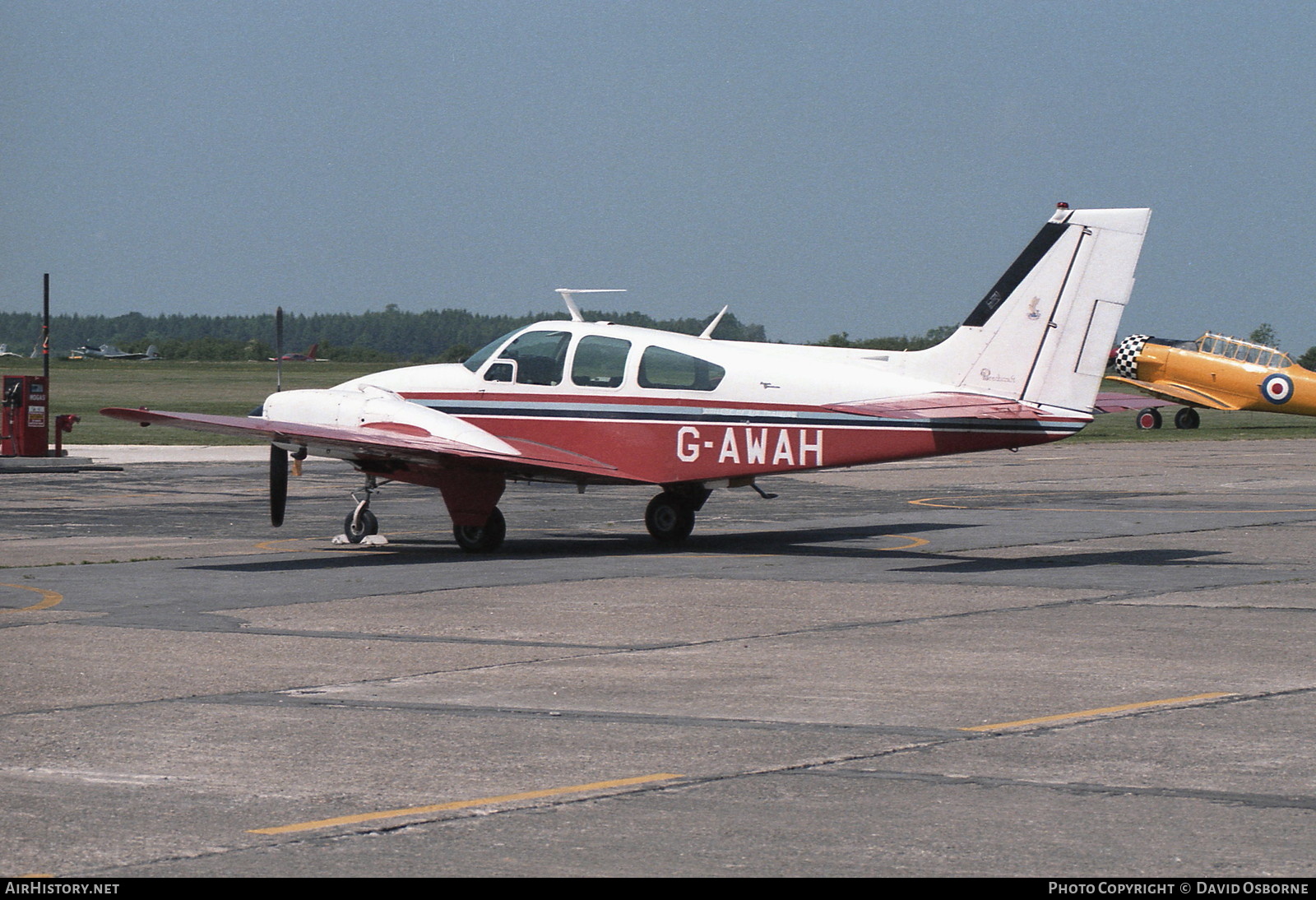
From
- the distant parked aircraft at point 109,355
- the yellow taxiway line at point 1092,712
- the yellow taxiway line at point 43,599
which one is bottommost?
the distant parked aircraft at point 109,355

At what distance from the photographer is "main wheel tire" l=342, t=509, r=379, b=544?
20.2 metres

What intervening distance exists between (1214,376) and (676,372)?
127 feet

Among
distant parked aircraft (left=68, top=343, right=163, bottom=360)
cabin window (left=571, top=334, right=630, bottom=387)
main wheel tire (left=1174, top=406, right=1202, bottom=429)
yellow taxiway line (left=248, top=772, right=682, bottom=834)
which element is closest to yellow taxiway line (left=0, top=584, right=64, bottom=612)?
cabin window (left=571, top=334, right=630, bottom=387)

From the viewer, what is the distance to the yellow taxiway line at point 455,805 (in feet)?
23.1

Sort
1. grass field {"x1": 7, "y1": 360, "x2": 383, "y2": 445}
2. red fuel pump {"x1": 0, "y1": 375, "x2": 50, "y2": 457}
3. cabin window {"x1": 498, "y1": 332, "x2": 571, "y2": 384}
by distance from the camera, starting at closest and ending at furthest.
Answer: cabin window {"x1": 498, "y1": 332, "x2": 571, "y2": 384} < red fuel pump {"x1": 0, "y1": 375, "x2": 50, "y2": 457} < grass field {"x1": 7, "y1": 360, "x2": 383, "y2": 445}

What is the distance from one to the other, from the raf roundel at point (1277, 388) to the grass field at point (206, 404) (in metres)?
1.09

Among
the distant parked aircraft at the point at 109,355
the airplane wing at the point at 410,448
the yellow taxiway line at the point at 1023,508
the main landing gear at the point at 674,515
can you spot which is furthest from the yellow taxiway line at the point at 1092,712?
the distant parked aircraft at the point at 109,355

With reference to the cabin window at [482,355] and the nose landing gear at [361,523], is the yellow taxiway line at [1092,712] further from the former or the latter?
the nose landing gear at [361,523]

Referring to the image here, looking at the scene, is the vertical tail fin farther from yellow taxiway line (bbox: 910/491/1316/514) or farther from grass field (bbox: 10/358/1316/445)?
grass field (bbox: 10/358/1316/445)

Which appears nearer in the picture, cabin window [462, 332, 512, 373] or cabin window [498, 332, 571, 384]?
cabin window [498, 332, 571, 384]

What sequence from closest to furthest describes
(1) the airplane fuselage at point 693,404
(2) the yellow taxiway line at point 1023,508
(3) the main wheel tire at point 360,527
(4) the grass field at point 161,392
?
(1) the airplane fuselage at point 693,404, (3) the main wheel tire at point 360,527, (2) the yellow taxiway line at point 1023,508, (4) the grass field at point 161,392

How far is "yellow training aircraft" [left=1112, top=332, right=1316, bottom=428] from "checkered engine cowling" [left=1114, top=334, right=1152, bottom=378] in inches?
1.1

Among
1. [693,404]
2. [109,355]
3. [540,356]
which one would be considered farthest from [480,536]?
[109,355]

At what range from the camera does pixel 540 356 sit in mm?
20047
